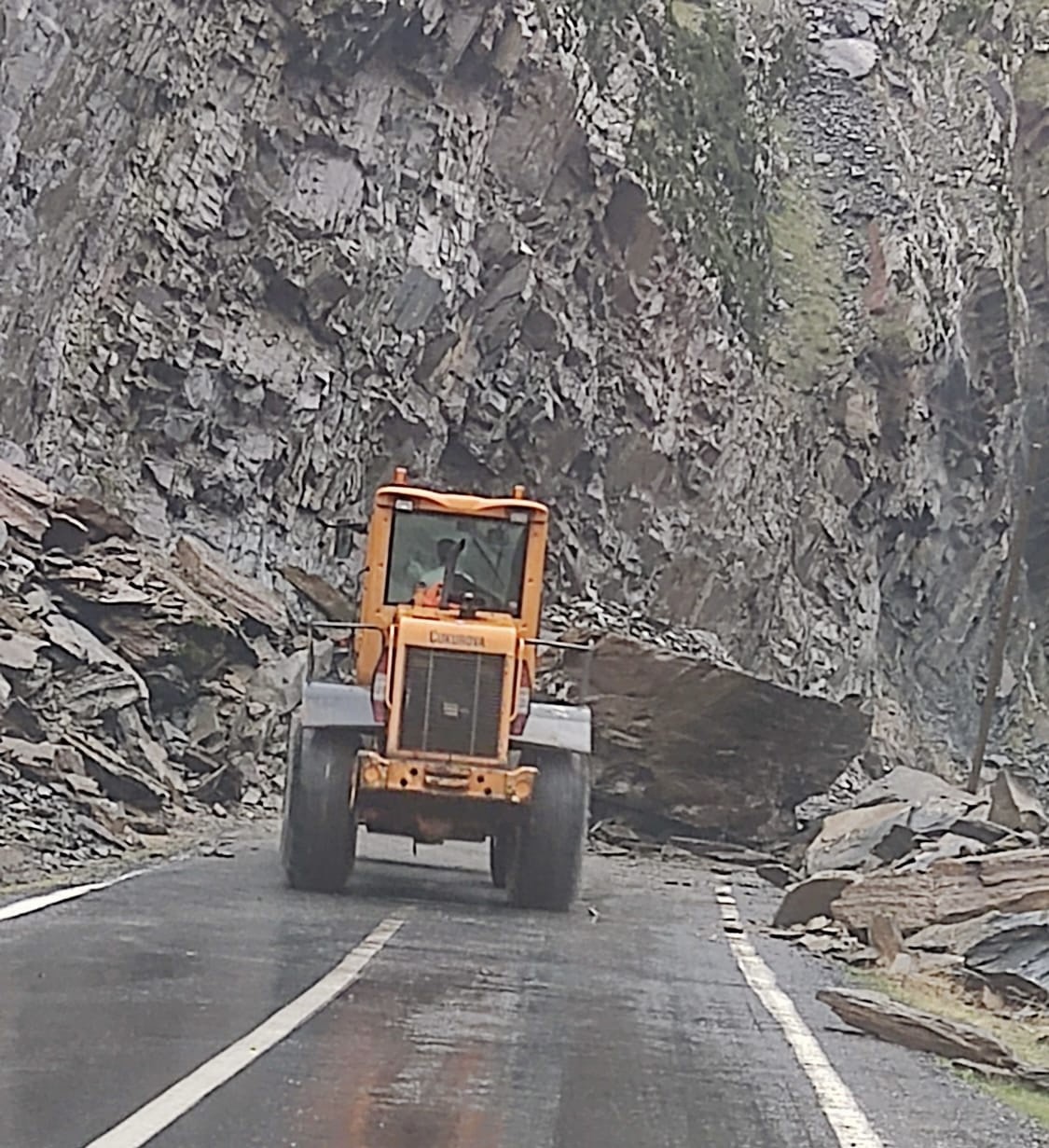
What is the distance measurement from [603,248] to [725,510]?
709cm

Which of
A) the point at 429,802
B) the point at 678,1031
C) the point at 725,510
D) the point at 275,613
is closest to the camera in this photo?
the point at 678,1031

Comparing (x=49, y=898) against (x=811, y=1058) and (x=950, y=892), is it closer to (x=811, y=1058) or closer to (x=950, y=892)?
(x=811, y=1058)

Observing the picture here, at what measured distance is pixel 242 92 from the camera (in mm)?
32906

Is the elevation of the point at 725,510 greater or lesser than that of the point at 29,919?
greater

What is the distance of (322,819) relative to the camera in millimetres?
14977

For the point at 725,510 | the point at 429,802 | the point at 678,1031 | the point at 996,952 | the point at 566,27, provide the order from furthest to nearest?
the point at 725,510, the point at 566,27, the point at 429,802, the point at 996,952, the point at 678,1031

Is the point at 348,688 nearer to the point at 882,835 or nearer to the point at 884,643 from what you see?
the point at 882,835

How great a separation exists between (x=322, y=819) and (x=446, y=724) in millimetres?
1186

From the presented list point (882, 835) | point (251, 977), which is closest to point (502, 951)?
point (251, 977)

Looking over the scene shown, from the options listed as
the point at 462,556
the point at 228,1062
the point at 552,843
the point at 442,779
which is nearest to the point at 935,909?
the point at 552,843

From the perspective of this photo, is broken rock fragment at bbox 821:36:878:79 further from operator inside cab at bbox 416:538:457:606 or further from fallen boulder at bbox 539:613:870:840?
operator inside cab at bbox 416:538:457:606

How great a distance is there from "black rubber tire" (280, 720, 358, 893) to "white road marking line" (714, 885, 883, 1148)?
3.05 m

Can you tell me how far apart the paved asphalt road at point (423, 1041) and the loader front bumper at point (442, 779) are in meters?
1.29

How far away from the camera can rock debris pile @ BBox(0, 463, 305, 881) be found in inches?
744
